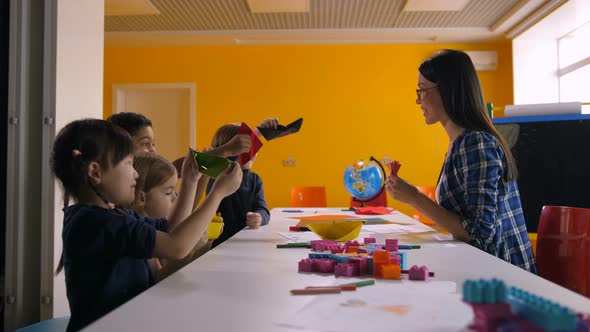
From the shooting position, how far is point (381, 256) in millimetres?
1066

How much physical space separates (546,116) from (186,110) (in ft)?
14.0

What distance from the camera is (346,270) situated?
3.40 feet

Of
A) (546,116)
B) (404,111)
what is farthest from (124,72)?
(546,116)

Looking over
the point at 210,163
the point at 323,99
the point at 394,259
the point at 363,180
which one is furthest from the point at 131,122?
the point at 323,99

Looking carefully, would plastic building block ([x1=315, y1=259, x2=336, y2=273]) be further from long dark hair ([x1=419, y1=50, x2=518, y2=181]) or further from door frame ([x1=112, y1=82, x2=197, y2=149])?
door frame ([x1=112, y1=82, x2=197, y2=149])

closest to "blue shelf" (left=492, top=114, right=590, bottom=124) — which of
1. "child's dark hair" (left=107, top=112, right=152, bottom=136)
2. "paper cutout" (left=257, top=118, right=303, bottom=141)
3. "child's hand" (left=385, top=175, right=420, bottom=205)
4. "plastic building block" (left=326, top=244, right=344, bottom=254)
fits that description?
"child's hand" (left=385, top=175, right=420, bottom=205)

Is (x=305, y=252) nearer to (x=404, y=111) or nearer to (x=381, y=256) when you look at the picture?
(x=381, y=256)

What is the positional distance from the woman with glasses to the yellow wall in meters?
3.85

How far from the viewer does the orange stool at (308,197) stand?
4.01m

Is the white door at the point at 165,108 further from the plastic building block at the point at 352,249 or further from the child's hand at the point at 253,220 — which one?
the plastic building block at the point at 352,249

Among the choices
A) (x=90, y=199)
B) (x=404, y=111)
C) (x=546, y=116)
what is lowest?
(x=90, y=199)

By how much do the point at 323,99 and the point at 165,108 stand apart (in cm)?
205

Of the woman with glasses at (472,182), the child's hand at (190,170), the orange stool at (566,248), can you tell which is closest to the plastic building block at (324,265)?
the child's hand at (190,170)

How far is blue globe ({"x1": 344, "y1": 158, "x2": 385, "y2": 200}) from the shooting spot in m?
2.87
